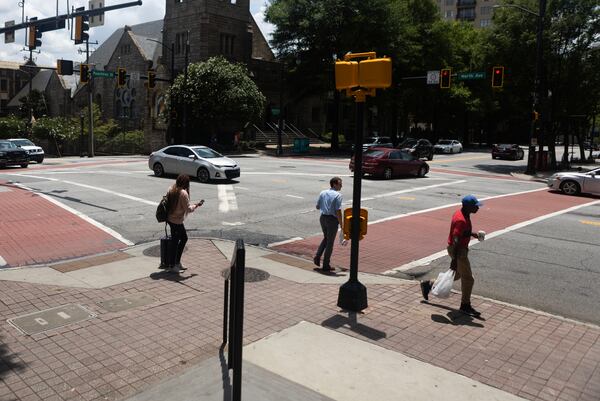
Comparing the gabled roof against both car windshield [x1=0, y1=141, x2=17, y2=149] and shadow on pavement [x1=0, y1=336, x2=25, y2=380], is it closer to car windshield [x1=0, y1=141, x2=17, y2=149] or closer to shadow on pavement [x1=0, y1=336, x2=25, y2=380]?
car windshield [x1=0, y1=141, x2=17, y2=149]

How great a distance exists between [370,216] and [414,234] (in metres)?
2.47

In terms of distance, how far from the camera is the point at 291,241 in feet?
39.3

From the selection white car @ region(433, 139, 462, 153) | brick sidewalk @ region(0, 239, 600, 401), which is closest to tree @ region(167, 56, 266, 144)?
white car @ region(433, 139, 462, 153)

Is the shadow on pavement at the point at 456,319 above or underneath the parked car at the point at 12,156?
underneath

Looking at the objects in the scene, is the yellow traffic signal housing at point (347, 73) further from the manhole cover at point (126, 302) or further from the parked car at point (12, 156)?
the parked car at point (12, 156)

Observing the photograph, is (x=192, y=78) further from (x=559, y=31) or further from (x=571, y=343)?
(x=571, y=343)

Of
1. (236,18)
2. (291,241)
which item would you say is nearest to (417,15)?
(236,18)

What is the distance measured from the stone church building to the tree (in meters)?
2.70

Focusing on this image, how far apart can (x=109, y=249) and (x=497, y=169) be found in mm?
30903

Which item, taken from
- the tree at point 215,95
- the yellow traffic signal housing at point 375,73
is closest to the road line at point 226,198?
the yellow traffic signal housing at point 375,73

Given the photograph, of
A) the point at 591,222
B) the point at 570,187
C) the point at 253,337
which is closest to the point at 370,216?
the point at 591,222

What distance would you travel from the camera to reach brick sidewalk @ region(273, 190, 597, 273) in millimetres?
10750

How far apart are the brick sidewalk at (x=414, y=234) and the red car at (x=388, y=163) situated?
661 centimetres

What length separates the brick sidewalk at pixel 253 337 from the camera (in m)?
5.26
